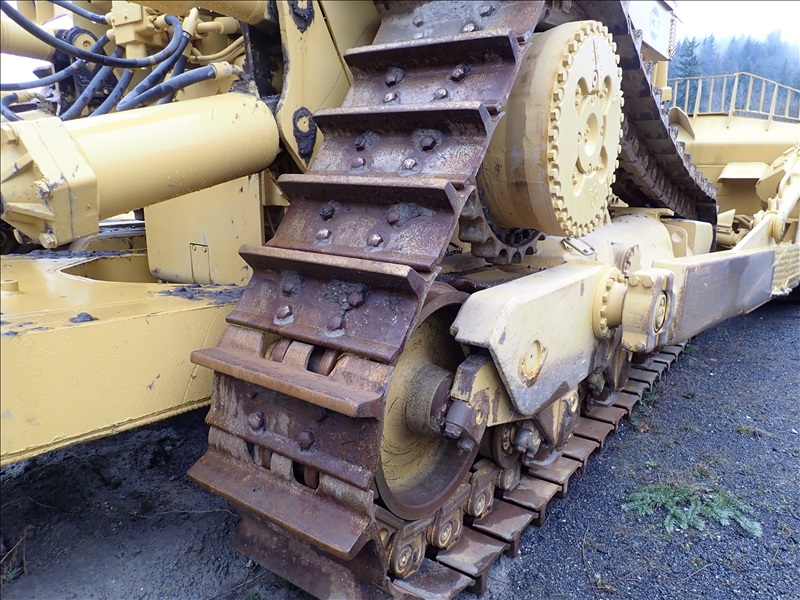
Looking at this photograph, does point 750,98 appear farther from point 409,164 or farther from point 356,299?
point 356,299

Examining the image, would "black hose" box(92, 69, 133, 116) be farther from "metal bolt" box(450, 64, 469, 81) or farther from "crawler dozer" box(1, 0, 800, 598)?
"metal bolt" box(450, 64, 469, 81)

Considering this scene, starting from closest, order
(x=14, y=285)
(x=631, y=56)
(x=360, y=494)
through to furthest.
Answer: (x=360, y=494) → (x=14, y=285) → (x=631, y=56)

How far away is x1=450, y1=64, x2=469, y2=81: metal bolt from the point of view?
5.60 feet

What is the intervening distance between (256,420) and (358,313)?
1.27 feet

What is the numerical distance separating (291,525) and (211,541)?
0.77m

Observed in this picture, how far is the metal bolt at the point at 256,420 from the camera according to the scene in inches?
62.7

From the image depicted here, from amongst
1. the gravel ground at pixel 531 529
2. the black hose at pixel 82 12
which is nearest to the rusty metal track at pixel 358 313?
the gravel ground at pixel 531 529

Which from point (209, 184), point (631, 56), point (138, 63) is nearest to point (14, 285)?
point (209, 184)

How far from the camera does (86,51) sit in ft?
6.07

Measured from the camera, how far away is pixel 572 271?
2119 millimetres

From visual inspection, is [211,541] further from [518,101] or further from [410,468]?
[518,101]

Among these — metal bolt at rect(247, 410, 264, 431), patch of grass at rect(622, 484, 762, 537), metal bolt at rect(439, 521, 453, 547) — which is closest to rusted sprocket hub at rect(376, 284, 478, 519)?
metal bolt at rect(439, 521, 453, 547)

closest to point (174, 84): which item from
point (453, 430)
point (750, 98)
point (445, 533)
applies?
point (453, 430)

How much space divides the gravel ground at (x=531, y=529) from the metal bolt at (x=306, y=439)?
61 centimetres
